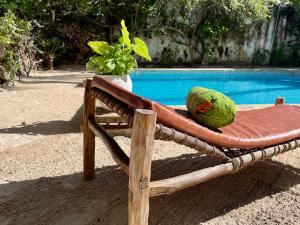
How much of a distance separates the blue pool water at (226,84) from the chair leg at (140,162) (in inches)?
230

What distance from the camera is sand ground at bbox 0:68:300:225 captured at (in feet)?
7.23

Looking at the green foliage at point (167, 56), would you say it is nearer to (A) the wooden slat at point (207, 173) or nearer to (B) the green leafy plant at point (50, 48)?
(B) the green leafy plant at point (50, 48)

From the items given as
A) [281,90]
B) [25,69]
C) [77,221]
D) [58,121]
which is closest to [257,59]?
[281,90]

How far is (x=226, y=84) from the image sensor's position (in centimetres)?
959

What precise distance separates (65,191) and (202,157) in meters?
1.41

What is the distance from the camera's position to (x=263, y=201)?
2.47 metres

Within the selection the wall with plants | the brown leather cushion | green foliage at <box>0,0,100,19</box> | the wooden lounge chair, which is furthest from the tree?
the wooden lounge chair

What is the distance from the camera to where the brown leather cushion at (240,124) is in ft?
5.92

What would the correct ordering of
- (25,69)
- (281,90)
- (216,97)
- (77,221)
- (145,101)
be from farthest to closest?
(281,90), (25,69), (216,97), (77,221), (145,101)

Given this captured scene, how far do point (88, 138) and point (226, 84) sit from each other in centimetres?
753

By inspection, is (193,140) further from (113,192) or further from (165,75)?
(165,75)

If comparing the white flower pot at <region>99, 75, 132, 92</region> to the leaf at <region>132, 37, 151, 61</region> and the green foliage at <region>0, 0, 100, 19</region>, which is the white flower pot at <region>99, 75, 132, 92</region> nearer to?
the leaf at <region>132, 37, 151, 61</region>

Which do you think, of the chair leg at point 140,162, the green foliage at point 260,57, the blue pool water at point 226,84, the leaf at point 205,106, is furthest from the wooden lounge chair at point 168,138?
the green foliage at point 260,57

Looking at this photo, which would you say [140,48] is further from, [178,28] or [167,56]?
[178,28]
